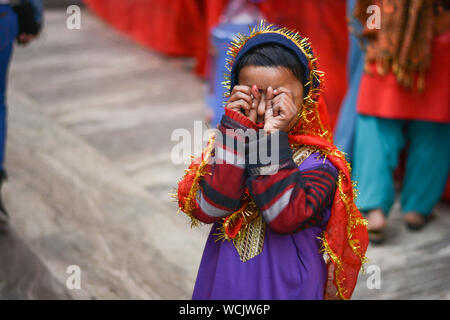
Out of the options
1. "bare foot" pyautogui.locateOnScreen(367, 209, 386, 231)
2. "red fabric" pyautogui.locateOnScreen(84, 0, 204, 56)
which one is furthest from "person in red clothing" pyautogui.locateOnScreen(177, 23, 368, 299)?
"red fabric" pyautogui.locateOnScreen(84, 0, 204, 56)

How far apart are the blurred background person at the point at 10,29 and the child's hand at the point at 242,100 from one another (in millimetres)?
1751

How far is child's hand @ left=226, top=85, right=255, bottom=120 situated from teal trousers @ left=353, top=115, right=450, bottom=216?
1665 mm

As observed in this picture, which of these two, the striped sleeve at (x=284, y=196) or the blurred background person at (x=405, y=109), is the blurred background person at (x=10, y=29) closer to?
the blurred background person at (x=405, y=109)

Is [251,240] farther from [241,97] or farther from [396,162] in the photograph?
[396,162]

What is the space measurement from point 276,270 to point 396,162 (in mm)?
1751

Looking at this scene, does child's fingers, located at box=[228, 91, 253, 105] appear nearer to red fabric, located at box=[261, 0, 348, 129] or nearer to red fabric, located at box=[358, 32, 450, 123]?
red fabric, located at box=[358, 32, 450, 123]

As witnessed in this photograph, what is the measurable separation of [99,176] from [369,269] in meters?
1.81

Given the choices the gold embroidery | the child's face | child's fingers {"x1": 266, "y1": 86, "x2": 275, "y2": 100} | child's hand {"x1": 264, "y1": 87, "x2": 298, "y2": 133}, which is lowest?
the gold embroidery

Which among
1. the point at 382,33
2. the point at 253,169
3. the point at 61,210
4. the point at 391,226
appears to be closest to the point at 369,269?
the point at 391,226

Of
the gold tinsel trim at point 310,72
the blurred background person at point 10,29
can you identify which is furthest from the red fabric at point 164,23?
the gold tinsel trim at point 310,72

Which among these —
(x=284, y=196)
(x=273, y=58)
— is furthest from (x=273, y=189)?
(x=273, y=58)

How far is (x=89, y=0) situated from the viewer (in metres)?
7.76

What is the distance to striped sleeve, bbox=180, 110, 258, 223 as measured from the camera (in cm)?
123

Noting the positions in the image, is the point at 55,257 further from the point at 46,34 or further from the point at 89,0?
the point at 89,0
